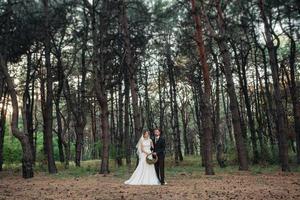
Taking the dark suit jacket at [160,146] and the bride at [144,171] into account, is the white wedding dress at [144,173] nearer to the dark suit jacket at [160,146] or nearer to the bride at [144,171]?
the bride at [144,171]

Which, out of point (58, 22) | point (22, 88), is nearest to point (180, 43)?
point (58, 22)

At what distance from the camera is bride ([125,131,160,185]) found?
47.7 feet

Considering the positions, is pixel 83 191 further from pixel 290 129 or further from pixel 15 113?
pixel 290 129

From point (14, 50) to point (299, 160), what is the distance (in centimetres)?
→ 2013

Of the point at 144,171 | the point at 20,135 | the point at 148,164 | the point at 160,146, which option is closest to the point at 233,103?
the point at 160,146

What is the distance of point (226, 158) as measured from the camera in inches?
1115

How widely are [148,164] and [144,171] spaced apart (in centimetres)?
32

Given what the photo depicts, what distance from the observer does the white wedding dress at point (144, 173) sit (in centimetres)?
1452

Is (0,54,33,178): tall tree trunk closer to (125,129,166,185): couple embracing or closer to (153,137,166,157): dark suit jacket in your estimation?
(125,129,166,185): couple embracing

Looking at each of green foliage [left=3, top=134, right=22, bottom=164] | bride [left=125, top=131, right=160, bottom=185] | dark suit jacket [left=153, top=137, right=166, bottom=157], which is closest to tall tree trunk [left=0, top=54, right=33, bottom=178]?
bride [left=125, top=131, right=160, bottom=185]

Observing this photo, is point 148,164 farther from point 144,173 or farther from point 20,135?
point 20,135

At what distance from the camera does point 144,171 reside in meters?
14.7

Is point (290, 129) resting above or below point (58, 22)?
below

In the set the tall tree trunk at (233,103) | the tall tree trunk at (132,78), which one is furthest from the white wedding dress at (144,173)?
the tall tree trunk at (233,103)
